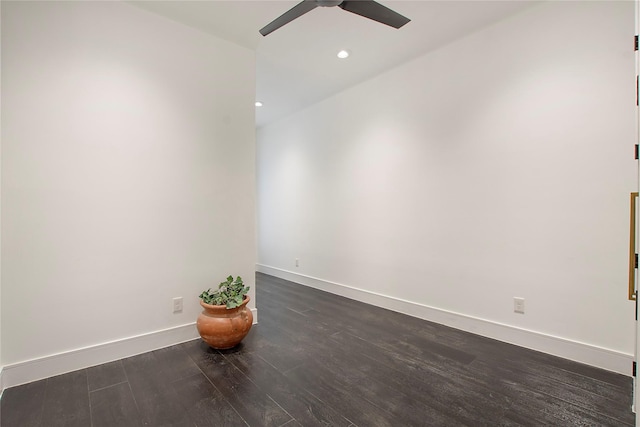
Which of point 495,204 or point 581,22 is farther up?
point 581,22

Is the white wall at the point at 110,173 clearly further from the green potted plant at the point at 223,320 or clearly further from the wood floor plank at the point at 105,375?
the green potted plant at the point at 223,320

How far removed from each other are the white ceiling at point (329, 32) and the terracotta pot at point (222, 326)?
2.45 m

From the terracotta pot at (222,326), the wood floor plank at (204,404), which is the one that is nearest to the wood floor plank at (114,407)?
the wood floor plank at (204,404)

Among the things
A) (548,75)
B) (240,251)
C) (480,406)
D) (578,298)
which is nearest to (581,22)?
(548,75)

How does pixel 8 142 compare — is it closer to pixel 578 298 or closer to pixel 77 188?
pixel 77 188

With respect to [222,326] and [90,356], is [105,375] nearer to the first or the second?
[90,356]

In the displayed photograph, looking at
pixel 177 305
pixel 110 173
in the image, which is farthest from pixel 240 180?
pixel 177 305

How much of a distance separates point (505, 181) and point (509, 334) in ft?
4.40

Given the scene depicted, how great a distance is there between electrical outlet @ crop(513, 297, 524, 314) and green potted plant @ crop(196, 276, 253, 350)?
7.55 ft

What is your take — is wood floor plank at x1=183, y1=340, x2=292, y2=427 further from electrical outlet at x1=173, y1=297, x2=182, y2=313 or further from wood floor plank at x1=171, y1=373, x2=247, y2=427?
electrical outlet at x1=173, y1=297, x2=182, y2=313

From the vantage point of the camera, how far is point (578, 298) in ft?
7.66

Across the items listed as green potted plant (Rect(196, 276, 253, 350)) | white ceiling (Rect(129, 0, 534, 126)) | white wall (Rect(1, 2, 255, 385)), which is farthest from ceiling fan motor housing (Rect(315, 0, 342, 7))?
green potted plant (Rect(196, 276, 253, 350))

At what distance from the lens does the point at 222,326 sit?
2449mm

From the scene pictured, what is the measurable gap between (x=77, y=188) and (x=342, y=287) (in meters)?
3.13
